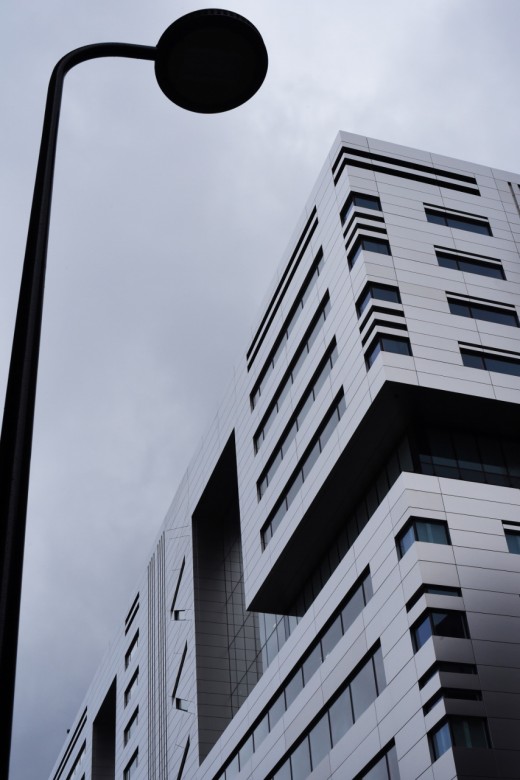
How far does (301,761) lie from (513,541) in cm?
1344

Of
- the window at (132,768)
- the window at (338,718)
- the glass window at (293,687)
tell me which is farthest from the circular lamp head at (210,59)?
the window at (132,768)

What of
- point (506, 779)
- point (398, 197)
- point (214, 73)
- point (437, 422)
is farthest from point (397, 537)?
point (214, 73)

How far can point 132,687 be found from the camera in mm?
72188

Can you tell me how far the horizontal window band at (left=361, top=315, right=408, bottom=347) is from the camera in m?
38.8

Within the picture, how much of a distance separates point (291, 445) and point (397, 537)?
1180 cm

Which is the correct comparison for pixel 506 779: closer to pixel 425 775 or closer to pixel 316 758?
pixel 425 775

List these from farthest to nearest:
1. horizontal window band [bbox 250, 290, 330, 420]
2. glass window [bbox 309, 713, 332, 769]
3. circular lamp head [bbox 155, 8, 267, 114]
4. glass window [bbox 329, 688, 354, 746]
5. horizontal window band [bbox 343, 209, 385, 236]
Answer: horizontal window band [bbox 250, 290, 330, 420]
horizontal window band [bbox 343, 209, 385, 236]
glass window [bbox 309, 713, 332, 769]
glass window [bbox 329, 688, 354, 746]
circular lamp head [bbox 155, 8, 267, 114]

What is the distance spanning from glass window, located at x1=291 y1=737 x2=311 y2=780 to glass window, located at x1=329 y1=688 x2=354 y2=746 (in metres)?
2.72

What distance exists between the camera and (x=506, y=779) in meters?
28.8

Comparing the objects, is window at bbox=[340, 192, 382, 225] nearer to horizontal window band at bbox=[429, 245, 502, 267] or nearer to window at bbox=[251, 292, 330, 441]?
horizontal window band at bbox=[429, 245, 502, 267]

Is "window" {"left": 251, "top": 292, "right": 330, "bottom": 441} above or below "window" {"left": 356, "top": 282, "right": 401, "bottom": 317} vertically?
above

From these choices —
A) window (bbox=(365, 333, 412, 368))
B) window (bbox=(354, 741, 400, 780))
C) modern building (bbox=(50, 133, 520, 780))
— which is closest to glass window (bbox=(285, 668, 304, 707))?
modern building (bbox=(50, 133, 520, 780))

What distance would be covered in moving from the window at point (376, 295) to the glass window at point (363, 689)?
48.2 ft

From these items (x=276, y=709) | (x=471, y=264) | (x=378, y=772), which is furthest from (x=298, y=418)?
(x=378, y=772)
